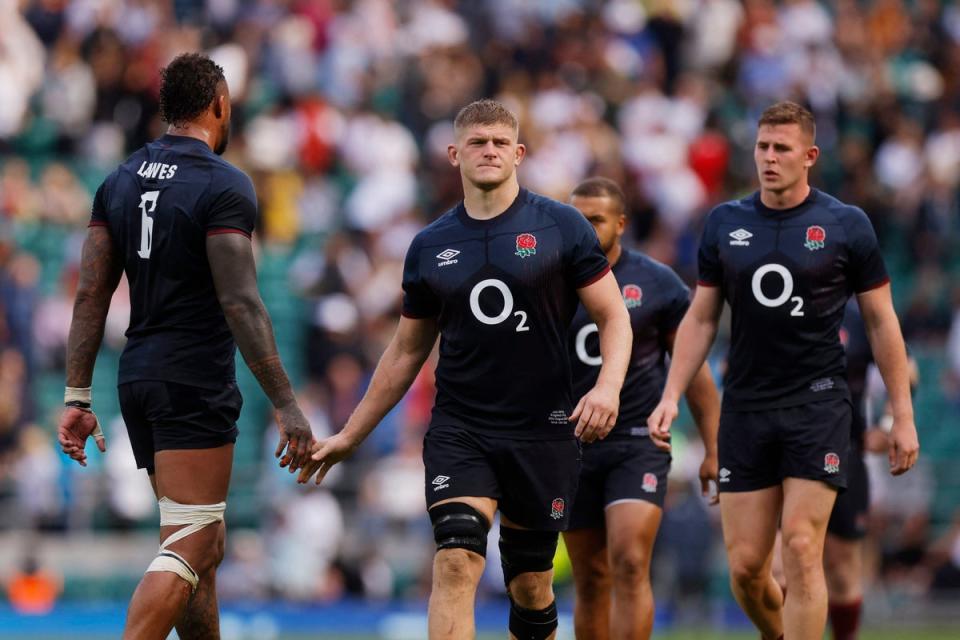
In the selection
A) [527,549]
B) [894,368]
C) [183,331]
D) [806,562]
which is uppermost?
[183,331]

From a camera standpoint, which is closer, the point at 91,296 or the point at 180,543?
the point at 180,543

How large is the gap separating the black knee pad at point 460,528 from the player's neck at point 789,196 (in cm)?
→ 265

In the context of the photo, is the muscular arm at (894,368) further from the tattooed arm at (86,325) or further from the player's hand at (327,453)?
the tattooed arm at (86,325)

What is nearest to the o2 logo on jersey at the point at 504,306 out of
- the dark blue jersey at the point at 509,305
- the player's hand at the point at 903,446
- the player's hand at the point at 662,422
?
the dark blue jersey at the point at 509,305

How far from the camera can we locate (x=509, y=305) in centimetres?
873

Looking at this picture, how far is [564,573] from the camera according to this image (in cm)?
1889

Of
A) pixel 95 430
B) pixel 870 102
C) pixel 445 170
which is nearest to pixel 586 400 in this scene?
Result: pixel 95 430

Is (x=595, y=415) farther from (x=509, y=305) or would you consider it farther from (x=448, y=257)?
(x=448, y=257)

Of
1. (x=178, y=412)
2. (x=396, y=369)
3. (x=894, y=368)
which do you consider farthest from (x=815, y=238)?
(x=178, y=412)

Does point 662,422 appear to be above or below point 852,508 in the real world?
above

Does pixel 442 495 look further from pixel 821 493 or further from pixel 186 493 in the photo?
pixel 821 493

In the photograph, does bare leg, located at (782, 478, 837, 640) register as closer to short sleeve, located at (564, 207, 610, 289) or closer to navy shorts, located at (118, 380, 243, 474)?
short sleeve, located at (564, 207, 610, 289)

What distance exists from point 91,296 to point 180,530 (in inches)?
51.9

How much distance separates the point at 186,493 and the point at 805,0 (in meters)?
19.1
